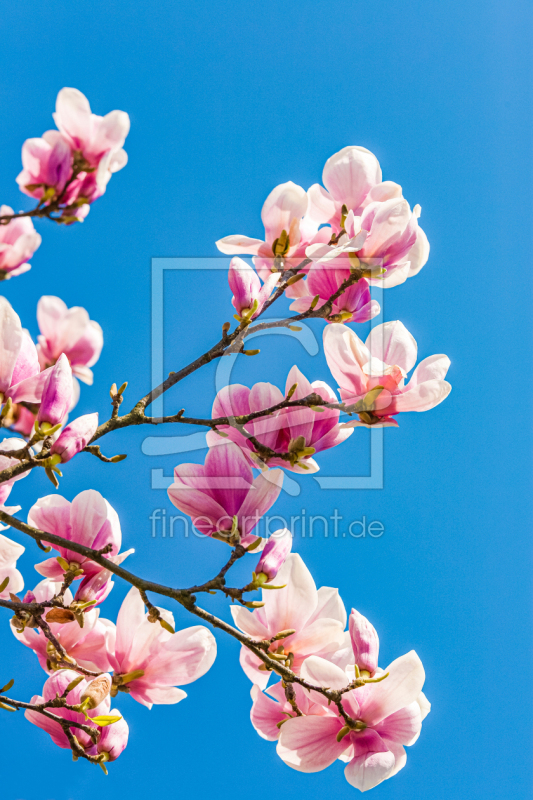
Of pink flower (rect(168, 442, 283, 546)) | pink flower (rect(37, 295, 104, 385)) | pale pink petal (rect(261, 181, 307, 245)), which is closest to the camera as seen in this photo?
pink flower (rect(168, 442, 283, 546))

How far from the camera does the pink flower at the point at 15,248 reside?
740 mm

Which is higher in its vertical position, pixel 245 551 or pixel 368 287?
pixel 368 287

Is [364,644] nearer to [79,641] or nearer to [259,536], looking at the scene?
[259,536]

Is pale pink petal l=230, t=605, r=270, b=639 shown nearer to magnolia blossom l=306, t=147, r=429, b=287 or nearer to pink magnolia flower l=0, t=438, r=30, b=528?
pink magnolia flower l=0, t=438, r=30, b=528

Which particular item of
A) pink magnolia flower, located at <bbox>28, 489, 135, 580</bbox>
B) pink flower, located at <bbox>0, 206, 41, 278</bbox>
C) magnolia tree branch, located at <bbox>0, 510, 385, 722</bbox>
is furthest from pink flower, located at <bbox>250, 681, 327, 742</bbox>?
pink flower, located at <bbox>0, 206, 41, 278</bbox>

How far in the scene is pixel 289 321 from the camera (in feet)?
2.06

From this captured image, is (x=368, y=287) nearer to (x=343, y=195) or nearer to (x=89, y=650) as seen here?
(x=343, y=195)

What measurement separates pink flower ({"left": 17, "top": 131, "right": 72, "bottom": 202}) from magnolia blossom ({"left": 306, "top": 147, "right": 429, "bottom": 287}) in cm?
33

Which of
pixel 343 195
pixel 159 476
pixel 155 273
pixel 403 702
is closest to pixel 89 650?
pixel 159 476

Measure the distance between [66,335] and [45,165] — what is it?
230 millimetres

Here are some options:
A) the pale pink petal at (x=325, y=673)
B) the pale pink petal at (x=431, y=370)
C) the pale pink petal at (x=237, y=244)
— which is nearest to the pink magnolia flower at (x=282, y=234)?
the pale pink petal at (x=237, y=244)

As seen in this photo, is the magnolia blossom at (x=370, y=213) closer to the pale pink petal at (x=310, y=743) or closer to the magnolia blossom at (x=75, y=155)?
the magnolia blossom at (x=75, y=155)

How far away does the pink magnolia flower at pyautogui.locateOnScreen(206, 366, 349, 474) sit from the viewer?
0.57m

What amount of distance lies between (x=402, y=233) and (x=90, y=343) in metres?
0.44
